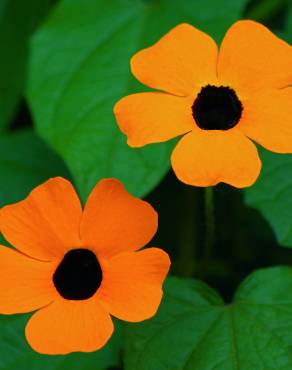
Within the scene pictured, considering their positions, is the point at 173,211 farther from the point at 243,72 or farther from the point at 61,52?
the point at 243,72

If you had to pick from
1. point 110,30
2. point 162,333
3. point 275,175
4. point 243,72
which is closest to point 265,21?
point 110,30

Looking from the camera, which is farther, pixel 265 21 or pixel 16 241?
pixel 265 21

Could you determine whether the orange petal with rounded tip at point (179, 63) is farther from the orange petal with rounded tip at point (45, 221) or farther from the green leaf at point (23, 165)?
the green leaf at point (23, 165)

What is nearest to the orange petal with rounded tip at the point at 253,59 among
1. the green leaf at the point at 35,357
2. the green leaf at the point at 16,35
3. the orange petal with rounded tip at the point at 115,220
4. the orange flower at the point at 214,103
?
the orange flower at the point at 214,103

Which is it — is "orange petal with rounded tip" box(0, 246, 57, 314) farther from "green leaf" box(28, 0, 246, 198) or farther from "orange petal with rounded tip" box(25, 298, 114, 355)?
"green leaf" box(28, 0, 246, 198)

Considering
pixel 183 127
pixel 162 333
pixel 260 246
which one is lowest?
pixel 260 246

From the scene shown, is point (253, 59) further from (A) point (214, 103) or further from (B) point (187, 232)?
(B) point (187, 232)
